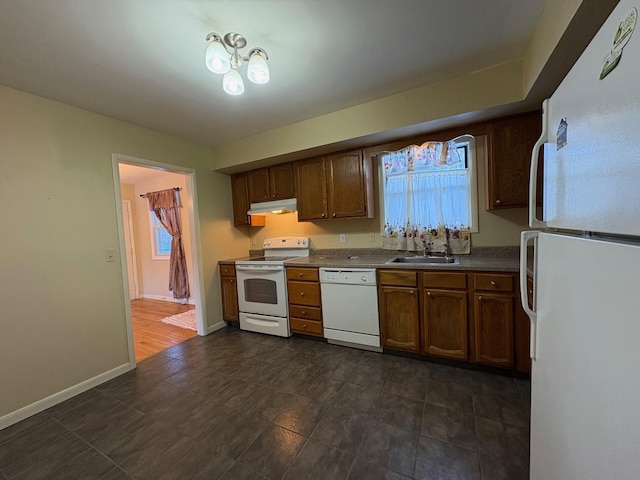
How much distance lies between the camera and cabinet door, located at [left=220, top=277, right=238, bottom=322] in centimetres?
338

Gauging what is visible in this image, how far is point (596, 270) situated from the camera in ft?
1.83

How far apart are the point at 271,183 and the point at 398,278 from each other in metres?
2.00

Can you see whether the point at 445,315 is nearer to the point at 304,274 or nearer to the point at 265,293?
the point at 304,274

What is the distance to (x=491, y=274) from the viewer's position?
2010mm

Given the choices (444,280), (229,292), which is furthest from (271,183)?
(444,280)

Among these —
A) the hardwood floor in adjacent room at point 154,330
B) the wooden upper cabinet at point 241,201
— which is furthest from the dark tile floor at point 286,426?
the wooden upper cabinet at point 241,201

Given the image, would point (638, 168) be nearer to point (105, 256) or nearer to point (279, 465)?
point (279, 465)

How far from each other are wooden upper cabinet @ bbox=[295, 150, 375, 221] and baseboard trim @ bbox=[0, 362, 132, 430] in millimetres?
2364

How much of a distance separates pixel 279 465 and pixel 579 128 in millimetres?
1884

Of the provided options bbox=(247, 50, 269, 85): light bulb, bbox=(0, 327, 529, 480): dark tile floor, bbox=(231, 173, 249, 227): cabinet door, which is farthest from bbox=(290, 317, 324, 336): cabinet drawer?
bbox=(247, 50, 269, 85): light bulb

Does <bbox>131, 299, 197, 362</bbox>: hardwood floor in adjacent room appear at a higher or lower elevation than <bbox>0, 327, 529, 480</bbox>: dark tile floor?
higher

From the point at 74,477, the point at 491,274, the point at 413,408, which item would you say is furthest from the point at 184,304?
the point at 491,274

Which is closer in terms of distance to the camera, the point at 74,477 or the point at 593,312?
the point at 593,312

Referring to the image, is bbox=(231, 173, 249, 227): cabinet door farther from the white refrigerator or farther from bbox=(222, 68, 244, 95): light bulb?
the white refrigerator
